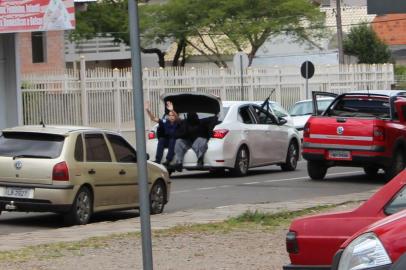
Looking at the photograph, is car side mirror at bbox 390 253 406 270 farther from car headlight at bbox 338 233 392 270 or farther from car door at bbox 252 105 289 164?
car door at bbox 252 105 289 164

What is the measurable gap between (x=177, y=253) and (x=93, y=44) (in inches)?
1862

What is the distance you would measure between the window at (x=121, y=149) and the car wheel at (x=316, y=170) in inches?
243

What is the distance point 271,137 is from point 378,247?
699 inches

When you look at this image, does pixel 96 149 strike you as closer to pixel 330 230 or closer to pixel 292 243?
pixel 292 243

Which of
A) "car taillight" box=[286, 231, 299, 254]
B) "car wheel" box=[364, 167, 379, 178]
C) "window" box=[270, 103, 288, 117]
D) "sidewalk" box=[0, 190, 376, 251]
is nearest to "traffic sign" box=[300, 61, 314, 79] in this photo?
"window" box=[270, 103, 288, 117]

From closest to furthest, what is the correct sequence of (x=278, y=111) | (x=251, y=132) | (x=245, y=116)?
Result: (x=251, y=132), (x=245, y=116), (x=278, y=111)

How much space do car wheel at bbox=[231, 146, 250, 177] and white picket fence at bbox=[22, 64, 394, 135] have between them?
11.6m

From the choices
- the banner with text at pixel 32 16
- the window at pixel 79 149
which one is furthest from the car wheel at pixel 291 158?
the window at pixel 79 149

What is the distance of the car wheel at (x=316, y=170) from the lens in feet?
68.0

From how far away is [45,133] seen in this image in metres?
14.2

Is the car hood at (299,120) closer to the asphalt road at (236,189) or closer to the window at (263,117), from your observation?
the asphalt road at (236,189)

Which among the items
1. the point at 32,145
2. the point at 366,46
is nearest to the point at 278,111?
the point at 32,145

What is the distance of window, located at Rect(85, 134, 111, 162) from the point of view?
14.5m

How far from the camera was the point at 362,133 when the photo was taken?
1917 centimetres
